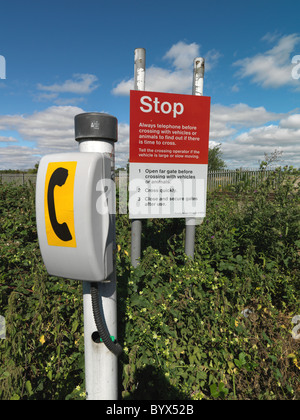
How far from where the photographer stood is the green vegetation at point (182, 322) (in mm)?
1899

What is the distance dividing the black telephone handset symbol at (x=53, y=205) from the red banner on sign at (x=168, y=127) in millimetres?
1505

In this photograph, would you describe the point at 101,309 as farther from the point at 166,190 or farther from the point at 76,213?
the point at 166,190

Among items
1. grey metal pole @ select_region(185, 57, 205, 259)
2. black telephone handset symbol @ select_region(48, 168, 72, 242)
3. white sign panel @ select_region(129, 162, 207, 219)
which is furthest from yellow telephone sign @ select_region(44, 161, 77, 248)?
grey metal pole @ select_region(185, 57, 205, 259)

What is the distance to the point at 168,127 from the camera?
9.02ft

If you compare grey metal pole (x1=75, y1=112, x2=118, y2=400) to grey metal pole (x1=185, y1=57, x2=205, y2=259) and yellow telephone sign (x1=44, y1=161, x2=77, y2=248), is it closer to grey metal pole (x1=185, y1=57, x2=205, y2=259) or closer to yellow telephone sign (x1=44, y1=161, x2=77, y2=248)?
yellow telephone sign (x1=44, y1=161, x2=77, y2=248)

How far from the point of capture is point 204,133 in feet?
9.48

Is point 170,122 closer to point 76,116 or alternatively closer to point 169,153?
point 169,153

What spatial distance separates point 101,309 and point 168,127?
6.38ft

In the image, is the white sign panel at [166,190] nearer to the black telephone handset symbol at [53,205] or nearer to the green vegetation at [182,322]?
the green vegetation at [182,322]

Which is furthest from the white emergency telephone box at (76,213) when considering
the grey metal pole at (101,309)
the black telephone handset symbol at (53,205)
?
the grey metal pole at (101,309)

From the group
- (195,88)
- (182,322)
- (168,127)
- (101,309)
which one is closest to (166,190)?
(168,127)

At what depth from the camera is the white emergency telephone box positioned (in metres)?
1.19

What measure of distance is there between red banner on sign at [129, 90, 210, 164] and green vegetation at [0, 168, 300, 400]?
99cm
